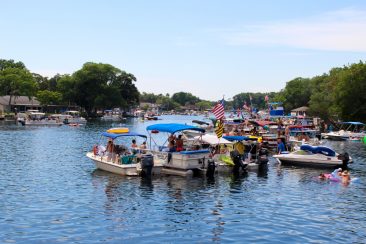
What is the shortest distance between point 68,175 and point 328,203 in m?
19.9

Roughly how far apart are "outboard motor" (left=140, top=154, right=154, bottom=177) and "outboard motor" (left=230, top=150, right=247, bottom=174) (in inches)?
289

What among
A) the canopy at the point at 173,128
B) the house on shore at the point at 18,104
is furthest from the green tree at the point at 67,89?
the canopy at the point at 173,128

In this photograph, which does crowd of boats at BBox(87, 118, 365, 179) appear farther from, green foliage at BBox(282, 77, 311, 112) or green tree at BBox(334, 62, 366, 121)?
green foliage at BBox(282, 77, 311, 112)

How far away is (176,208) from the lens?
83.0 ft

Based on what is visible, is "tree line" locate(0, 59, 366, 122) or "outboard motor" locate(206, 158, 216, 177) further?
"tree line" locate(0, 59, 366, 122)

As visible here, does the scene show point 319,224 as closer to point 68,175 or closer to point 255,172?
point 255,172

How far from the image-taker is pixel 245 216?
2370 cm

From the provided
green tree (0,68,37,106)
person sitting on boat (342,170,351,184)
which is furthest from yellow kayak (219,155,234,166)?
green tree (0,68,37,106)

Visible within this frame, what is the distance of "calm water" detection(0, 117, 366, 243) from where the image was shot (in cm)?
2028

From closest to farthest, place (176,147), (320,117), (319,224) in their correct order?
(319,224)
(176,147)
(320,117)

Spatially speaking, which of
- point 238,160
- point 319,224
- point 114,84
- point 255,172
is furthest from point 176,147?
point 114,84

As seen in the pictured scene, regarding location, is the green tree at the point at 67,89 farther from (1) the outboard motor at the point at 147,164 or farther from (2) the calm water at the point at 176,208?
(1) the outboard motor at the point at 147,164

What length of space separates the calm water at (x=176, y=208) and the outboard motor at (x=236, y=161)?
3.44 feet

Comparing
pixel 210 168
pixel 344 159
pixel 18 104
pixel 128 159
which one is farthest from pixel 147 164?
pixel 18 104
